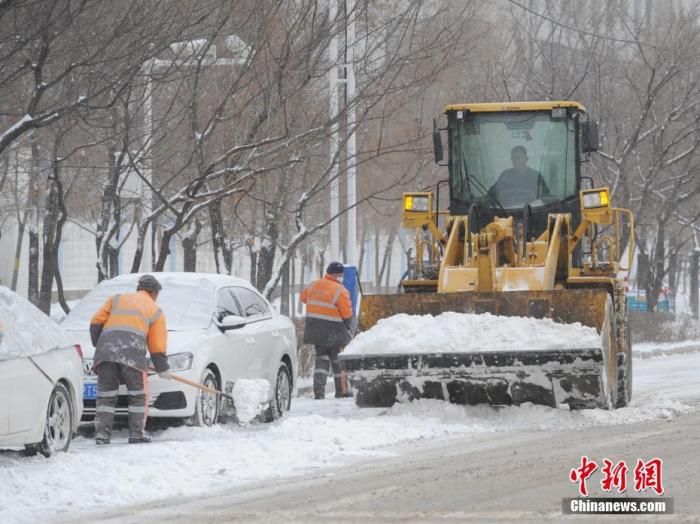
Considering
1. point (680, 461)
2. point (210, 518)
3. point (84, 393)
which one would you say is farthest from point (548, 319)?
point (210, 518)

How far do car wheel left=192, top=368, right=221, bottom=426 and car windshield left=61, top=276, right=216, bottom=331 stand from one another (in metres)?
0.56

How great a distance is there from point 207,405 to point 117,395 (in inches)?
43.5

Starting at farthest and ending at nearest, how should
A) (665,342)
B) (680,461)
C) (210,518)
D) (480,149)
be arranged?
(665,342) → (480,149) → (680,461) → (210,518)

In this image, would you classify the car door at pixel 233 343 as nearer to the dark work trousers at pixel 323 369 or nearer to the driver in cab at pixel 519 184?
the dark work trousers at pixel 323 369

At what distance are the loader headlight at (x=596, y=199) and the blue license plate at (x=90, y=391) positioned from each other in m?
5.73

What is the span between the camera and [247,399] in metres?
13.3

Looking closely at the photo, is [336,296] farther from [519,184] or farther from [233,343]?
[233,343]

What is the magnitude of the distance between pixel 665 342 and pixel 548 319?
685 inches

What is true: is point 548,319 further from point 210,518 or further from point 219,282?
point 210,518

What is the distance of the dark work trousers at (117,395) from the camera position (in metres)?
11.8

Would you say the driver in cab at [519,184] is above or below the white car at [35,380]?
above

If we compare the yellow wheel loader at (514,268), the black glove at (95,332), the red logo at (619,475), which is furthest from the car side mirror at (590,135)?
the black glove at (95,332)

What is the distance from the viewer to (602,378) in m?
12.4

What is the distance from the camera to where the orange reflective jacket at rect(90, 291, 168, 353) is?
39.7 feet
